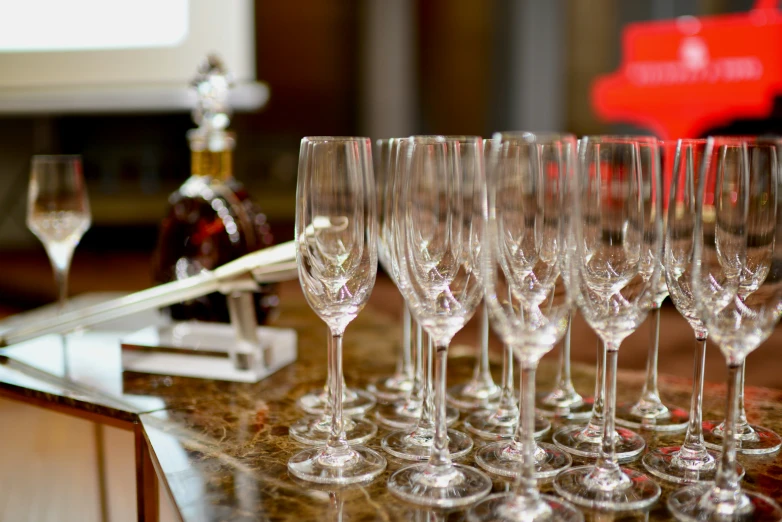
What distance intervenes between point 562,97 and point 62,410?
2767 mm

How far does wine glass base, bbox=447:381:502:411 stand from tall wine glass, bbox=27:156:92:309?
736mm

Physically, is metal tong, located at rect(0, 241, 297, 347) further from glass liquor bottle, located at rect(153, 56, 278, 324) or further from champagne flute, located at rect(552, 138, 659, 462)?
champagne flute, located at rect(552, 138, 659, 462)

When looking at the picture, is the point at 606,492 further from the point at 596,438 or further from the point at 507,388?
the point at 507,388

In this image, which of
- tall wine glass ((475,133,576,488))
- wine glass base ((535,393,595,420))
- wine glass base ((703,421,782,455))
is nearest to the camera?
tall wine glass ((475,133,576,488))

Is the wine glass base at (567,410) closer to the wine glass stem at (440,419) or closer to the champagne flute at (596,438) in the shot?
the champagne flute at (596,438)

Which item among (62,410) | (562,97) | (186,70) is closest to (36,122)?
(186,70)

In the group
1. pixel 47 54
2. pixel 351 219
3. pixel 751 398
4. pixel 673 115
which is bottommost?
pixel 751 398

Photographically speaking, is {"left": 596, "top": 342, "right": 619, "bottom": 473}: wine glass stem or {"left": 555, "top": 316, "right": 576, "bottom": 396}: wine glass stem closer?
{"left": 596, "top": 342, "right": 619, "bottom": 473}: wine glass stem

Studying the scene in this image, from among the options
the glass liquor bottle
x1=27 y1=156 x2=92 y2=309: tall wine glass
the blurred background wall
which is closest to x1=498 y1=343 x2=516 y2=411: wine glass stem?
A: the glass liquor bottle

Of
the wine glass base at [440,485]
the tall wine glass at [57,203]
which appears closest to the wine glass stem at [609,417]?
the wine glass base at [440,485]

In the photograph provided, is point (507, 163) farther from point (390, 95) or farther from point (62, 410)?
point (390, 95)

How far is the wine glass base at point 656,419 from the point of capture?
93 cm

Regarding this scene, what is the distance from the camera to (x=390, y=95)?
359 cm

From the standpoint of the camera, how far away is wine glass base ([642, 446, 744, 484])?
0.77 meters
